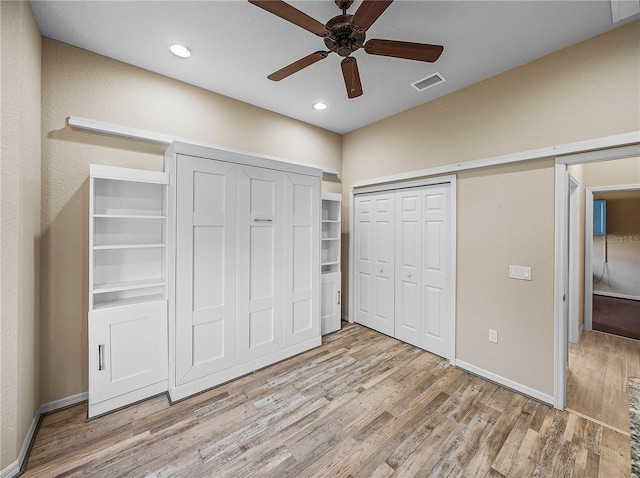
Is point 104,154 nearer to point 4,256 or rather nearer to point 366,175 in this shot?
point 4,256

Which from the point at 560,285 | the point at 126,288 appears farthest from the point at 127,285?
the point at 560,285

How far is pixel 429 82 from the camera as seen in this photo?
2.79 m

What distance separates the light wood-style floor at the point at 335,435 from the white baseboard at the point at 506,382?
61 mm

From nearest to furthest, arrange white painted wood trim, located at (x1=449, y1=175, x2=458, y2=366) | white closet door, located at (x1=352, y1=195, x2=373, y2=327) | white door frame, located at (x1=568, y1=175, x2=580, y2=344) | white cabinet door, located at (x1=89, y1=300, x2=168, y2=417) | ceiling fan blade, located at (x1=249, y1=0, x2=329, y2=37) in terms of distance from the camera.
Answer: ceiling fan blade, located at (x1=249, y1=0, x2=329, y2=37)
white cabinet door, located at (x1=89, y1=300, x2=168, y2=417)
white painted wood trim, located at (x1=449, y1=175, x2=458, y2=366)
white door frame, located at (x1=568, y1=175, x2=580, y2=344)
white closet door, located at (x1=352, y1=195, x2=373, y2=327)

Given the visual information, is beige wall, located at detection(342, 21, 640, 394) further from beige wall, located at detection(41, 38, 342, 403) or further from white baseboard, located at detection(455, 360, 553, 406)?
beige wall, located at detection(41, 38, 342, 403)

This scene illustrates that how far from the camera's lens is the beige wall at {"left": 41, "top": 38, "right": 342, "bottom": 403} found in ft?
7.22

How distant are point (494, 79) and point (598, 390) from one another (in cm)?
306

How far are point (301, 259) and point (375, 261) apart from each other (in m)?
1.22

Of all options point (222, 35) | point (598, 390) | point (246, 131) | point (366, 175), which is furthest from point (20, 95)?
point (598, 390)

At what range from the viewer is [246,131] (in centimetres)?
328

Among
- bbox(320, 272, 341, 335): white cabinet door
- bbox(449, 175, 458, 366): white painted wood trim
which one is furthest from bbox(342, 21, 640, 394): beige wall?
bbox(320, 272, 341, 335): white cabinet door

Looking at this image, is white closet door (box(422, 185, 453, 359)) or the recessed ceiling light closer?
the recessed ceiling light

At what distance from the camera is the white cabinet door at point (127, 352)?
83.7 inches

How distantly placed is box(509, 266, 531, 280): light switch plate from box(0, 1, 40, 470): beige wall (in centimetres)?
376
